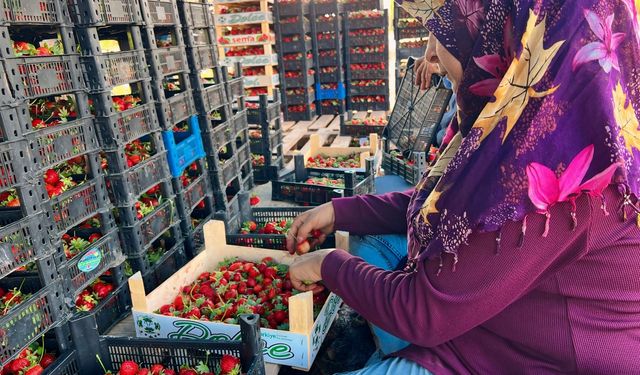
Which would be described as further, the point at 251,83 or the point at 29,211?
the point at 251,83

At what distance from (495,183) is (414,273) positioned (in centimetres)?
28

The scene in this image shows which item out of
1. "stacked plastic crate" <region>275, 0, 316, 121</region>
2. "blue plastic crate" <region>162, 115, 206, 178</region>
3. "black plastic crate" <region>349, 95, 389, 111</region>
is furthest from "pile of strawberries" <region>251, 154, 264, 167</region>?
"black plastic crate" <region>349, 95, 389, 111</region>

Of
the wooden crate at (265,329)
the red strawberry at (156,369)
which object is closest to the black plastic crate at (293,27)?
the wooden crate at (265,329)

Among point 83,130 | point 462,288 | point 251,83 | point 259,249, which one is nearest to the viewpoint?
point 462,288

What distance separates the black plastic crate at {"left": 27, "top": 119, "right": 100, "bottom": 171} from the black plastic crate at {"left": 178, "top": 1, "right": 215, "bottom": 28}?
1.07 meters

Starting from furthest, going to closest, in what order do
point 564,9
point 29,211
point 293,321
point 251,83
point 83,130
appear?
point 251,83 → point 83,130 → point 293,321 → point 29,211 → point 564,9

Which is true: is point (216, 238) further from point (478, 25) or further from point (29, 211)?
point (478, 25)

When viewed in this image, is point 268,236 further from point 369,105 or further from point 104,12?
point 369,105

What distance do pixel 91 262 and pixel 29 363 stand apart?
40 centimetres

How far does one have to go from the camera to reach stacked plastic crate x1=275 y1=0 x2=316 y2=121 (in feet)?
22.2

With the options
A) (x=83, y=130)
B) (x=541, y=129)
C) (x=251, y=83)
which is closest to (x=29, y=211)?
(x=83, y=130)

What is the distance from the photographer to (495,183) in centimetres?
92

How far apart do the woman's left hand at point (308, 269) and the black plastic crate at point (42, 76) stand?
3.21 ft

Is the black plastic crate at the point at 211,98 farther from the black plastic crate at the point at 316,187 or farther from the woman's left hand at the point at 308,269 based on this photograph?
the woman's left hand at the point at 308,269
